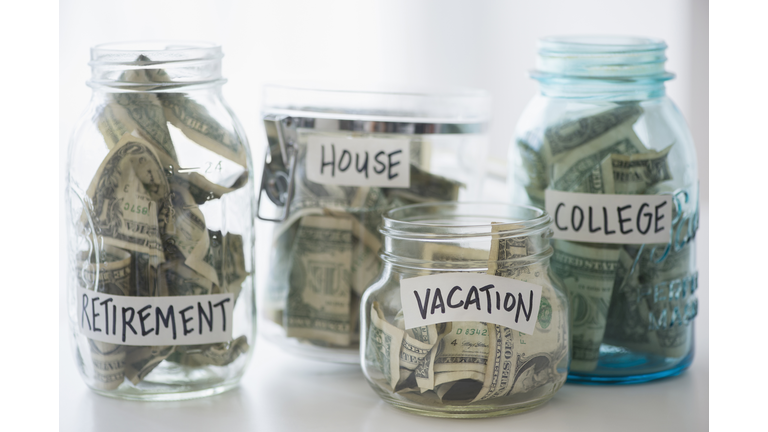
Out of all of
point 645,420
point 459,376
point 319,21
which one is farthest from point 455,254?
point 319,21

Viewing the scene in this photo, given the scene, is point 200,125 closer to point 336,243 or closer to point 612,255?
point 336,243

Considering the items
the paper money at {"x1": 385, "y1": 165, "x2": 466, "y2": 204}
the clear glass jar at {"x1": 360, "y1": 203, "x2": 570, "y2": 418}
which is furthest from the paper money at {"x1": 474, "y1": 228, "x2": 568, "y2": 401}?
the paper money at {"x1": 385, "y1": 165, "x2": 466, "y2": 204}

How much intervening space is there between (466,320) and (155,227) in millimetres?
264

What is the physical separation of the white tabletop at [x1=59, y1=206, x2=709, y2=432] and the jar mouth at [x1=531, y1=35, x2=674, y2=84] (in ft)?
0.93

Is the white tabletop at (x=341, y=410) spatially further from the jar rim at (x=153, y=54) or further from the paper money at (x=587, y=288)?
the jar rim at (x=153, y=54)

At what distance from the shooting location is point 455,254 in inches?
23.4

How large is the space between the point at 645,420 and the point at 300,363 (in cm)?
35

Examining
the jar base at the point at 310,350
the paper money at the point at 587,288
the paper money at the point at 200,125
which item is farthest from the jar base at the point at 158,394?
the paper money at the point at 587,288

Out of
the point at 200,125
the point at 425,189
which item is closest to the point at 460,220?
the point at 425,189

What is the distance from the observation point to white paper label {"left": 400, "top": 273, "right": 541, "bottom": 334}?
1.88 feet

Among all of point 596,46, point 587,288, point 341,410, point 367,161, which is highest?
point 596,46

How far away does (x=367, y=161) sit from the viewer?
0.70 m

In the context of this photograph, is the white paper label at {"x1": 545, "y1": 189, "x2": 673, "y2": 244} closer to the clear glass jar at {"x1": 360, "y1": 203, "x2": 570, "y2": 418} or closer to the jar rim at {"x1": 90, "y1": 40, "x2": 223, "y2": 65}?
the clear glass jar at {"x1": 360, "y1": 203, "x2": 570, "y2": 418}

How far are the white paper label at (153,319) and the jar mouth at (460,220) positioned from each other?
0.54 feet
